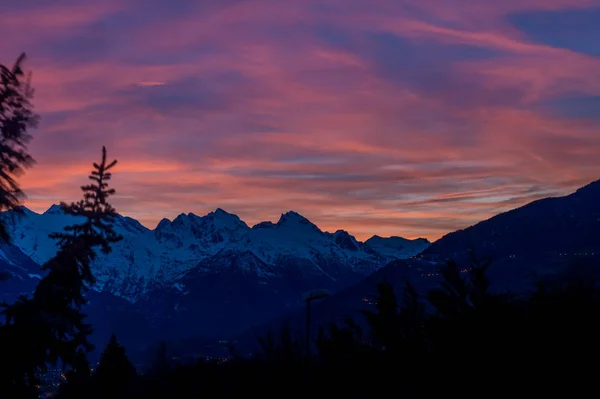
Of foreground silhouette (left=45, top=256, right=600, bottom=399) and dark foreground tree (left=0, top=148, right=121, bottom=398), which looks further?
dark foreground tree (left=0, top=148, right=121, bottom=398)

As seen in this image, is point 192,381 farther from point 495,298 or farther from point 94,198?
point 94,198

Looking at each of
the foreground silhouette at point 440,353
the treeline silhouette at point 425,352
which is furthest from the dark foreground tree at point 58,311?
the foreground silhouette at point 440,353

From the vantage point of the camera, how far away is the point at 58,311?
22141 mm

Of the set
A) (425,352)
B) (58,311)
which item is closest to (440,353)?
(425,352)

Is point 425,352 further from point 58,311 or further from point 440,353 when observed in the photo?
point 58,311

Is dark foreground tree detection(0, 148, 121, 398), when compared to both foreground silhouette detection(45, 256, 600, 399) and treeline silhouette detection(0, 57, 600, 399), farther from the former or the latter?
foreground silhouette detection(45, 256, 600, 399)

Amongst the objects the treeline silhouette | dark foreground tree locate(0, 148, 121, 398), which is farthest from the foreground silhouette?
dark foreground tree locate(0, 148, 121, 398)

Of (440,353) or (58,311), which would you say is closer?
(440,353)

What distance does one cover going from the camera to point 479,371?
6.87 meters

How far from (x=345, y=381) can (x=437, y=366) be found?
2.00 meters

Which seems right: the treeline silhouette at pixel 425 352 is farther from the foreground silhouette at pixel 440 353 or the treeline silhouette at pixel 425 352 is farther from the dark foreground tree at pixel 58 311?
the dark foreground tree at pixel 58 311

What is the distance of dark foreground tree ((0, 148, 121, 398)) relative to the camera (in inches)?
800

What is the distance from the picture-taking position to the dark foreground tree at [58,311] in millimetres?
20312

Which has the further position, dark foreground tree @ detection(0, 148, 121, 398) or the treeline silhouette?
dark foreground tree @ detection(0, 148, 121, 398)
